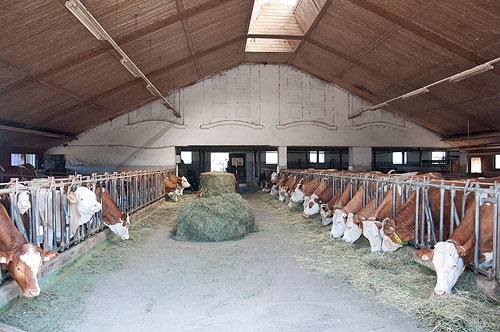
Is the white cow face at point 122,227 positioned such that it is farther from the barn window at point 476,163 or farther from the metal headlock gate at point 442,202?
the barn window at point 476,163

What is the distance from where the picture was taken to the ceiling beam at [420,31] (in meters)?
10.4

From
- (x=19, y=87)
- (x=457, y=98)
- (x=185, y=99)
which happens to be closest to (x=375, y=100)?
(x=457, y=98)

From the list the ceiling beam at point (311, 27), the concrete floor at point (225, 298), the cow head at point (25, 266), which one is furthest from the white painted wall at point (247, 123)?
the cow head at point (25, 266)

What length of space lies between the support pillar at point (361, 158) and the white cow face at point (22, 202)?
54.9ft

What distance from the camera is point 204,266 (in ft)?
17.2

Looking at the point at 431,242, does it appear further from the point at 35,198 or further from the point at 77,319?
the point at 35,198

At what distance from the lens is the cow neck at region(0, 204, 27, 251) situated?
3.71 m

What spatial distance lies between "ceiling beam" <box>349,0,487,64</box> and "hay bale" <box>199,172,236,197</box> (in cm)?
688

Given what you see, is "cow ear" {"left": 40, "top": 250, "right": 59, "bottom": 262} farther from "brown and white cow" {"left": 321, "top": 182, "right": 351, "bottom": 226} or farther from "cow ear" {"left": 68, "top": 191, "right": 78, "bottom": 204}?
"brown and white cow" {"left": 321, "top": 182, "right": 351, "bottom": 226}

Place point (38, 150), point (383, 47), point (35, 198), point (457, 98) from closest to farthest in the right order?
1. point (35, 198)
2. point (383, 47)
3. point (457, 98)
4. point (38, 150)

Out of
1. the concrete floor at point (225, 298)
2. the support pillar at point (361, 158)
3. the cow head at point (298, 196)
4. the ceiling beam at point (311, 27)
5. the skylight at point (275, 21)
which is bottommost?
the concrete floor at point (225, 298)

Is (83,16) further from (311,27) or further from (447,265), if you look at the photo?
(311,27)

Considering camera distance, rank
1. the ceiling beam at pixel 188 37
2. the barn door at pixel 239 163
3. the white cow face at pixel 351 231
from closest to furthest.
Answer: the white cow face at pixel 351 231
the ceiling beam at pixel 188 37
the barn door at pixel 239 163

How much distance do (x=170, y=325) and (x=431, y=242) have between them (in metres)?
4.04
